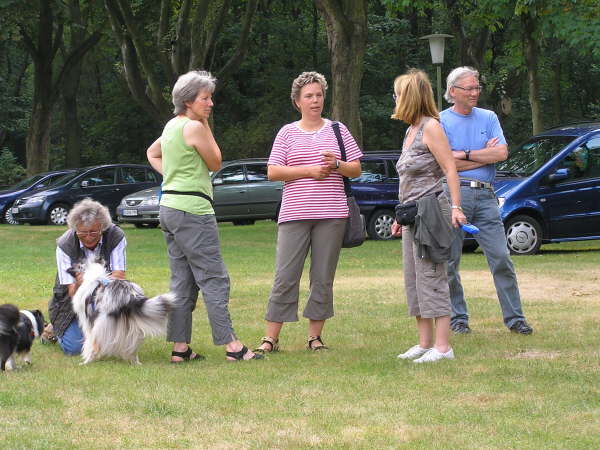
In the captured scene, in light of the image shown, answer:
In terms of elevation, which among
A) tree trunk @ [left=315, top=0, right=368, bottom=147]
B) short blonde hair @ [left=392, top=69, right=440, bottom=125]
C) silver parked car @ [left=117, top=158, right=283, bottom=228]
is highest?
tree trunk @ [left=315, top=0, right=368, bottom=147]

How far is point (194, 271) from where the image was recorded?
7.89 metres

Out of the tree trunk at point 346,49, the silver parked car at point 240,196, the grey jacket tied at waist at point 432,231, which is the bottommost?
the silver parked car at point 240,196

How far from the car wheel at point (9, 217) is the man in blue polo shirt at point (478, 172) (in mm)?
23354

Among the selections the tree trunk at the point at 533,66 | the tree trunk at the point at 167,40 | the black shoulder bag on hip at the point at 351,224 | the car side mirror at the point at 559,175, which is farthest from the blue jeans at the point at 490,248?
the tree trunk at the point at 167,40

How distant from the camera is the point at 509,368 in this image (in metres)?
7.37

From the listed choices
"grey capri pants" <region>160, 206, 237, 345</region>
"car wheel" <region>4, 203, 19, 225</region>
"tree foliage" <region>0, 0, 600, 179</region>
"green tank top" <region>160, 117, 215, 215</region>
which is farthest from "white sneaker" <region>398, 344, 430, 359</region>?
"car wheel" <region>4, 203, 19, 225</region>

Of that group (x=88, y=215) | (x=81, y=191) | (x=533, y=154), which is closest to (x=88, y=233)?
(x=88, y=215)

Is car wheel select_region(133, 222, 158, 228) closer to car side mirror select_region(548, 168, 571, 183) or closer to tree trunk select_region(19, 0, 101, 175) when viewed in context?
tree trunk select_region(19, 0, 101, 175)

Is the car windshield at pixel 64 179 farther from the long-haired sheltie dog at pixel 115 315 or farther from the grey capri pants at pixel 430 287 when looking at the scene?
the grey capri pants at pixel 430 287

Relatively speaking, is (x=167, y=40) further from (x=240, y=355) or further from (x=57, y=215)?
(x=240, y=355)

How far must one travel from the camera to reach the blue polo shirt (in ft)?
28.9

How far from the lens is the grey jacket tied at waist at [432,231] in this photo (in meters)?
7.62

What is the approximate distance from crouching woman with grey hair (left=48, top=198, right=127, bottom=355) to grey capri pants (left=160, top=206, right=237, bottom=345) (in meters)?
0.51

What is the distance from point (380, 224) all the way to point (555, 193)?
544cm
